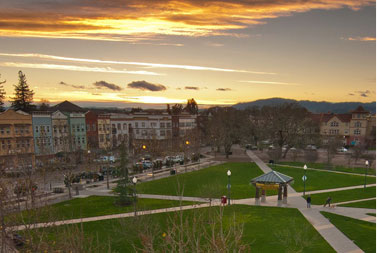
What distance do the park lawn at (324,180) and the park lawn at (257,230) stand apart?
11.3m

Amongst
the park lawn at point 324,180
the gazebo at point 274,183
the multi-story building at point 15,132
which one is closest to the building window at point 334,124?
the park lawn at point 324,180

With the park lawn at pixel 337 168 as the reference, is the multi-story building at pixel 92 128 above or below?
above

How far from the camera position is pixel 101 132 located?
73562 millimetres

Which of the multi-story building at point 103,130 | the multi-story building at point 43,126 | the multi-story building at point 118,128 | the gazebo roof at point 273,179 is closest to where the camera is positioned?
the gazebo roof at point 273,179

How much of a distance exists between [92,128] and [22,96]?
23341 millimetres

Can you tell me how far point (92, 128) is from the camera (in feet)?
233

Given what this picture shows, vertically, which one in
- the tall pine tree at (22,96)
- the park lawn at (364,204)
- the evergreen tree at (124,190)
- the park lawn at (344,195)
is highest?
the tall pine tree at (22,96)

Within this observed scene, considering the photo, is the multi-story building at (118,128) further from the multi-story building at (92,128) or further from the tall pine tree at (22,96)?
the tall pine tree at (22,96)

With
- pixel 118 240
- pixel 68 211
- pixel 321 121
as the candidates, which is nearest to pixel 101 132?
pixel 68 211

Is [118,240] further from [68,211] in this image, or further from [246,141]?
[246,141]

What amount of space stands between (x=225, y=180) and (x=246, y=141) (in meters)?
36.4

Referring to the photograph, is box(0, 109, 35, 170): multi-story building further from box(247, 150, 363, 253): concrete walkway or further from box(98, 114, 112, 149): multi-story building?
box(247, 150, 363, 253): concrete walkway

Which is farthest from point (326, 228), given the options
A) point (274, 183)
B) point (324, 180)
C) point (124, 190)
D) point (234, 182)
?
point (324, 180)

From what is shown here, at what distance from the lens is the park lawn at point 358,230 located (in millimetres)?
19203
